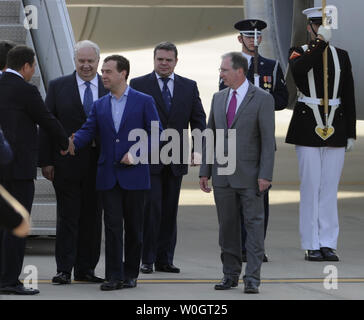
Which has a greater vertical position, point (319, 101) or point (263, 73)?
point (263, 73)

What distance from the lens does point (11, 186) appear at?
731cm

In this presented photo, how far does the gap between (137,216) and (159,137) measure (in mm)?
529

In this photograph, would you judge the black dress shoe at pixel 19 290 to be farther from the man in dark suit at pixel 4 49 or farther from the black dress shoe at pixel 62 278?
the man in dark suit at pixel 4 49

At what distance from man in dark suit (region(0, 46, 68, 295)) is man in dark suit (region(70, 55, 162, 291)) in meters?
0.33

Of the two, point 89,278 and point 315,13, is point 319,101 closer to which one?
point 315,13

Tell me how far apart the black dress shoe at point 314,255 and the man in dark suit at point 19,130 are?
92.6 inches

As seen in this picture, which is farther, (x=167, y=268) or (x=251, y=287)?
(x=167, y=268)

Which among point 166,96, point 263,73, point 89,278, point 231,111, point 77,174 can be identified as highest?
point 263,73

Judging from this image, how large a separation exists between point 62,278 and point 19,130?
101 cm

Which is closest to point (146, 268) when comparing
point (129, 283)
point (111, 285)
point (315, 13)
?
point (129, 283)

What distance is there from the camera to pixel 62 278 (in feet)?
25.1

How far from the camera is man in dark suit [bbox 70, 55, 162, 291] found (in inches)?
297
